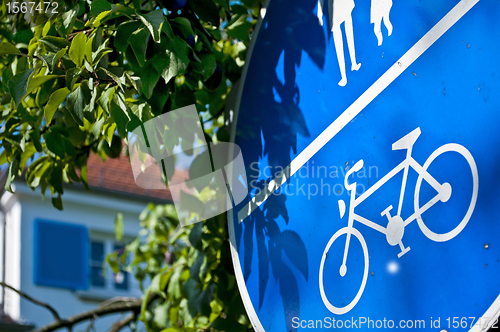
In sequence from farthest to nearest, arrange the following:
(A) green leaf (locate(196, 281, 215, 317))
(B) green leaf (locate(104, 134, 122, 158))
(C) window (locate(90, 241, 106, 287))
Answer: (C) window (locate(90, 241, 106, 287)) → (B) green leaf (locate(104, 134, 122, 158)) → (A) green leaf (locate(196, 281, 215, 317))

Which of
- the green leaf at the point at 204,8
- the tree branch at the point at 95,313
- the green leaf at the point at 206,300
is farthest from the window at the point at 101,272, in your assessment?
the green leaf at the point at 204,8

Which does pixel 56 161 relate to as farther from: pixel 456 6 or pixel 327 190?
pixel 456 6

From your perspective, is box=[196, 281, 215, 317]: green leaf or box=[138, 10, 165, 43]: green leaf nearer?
box=[138, 10, 165, 43]: green leaf

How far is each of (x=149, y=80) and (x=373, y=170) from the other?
1.82 feet

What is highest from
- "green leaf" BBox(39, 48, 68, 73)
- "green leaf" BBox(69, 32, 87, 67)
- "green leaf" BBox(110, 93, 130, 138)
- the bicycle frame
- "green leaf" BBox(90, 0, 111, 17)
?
"green leaf" BBox(90, 0, 111, 17)

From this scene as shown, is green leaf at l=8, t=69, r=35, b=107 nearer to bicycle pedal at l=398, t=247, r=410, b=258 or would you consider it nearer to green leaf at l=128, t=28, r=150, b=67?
green leaf at l=128, t=28, r=150, b=67

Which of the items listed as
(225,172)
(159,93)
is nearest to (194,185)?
(225,172)

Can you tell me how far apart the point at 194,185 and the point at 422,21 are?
3.04 ft

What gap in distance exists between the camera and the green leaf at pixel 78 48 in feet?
3.95

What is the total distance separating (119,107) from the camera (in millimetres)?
1198

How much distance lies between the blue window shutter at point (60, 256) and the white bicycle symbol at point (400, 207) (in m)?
10.1

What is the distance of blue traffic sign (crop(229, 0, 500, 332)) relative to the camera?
78 centimetres

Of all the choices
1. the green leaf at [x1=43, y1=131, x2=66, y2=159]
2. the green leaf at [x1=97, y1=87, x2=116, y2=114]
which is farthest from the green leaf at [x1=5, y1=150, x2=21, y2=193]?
the green leaf at [x1=97, y1=87, x2=116, y2=114]

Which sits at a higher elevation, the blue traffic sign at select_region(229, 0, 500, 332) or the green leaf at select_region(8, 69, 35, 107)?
the green leaf at select_region(8, 69, 35, 107)
